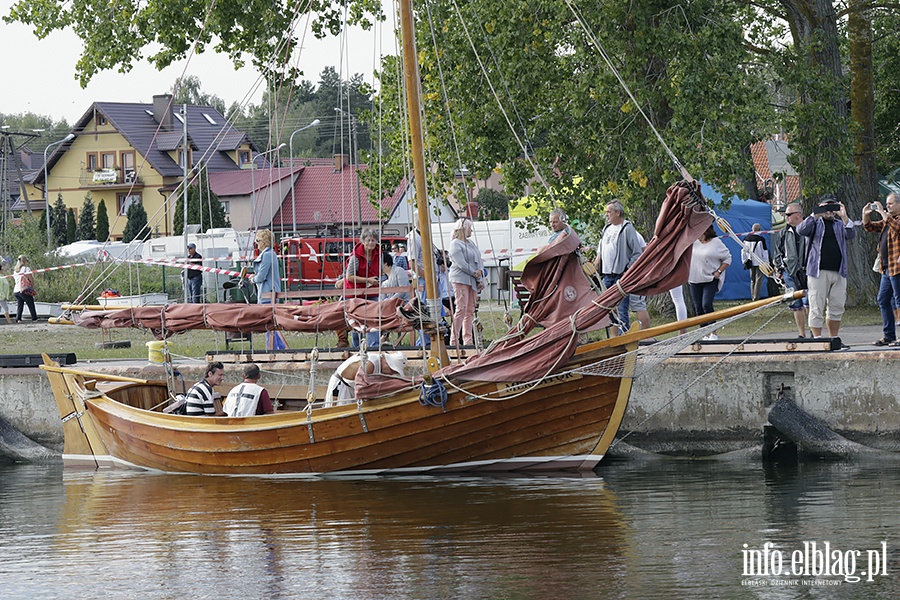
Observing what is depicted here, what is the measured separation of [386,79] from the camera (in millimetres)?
22141

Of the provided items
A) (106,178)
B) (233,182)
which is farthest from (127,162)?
(233,182)

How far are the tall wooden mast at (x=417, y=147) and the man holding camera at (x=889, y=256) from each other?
5.12 meters

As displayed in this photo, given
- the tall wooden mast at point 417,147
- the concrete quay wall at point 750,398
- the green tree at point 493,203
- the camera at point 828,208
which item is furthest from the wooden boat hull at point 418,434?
the green tree at point 493,203

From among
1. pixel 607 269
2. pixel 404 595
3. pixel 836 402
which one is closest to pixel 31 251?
pixel 607 269

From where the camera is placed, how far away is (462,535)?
10.6m

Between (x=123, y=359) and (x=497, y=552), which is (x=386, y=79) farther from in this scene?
(x=497, y=552)

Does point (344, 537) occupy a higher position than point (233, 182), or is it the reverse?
point (233, 182)

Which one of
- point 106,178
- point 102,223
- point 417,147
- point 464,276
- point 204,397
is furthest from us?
point 106,178

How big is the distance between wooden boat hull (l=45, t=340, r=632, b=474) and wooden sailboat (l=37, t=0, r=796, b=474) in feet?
0.04

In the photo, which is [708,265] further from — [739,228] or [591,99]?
[739,228]

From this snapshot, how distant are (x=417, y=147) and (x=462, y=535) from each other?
5077mm

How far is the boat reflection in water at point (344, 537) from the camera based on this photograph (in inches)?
355

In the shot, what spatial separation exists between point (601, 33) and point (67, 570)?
1325 cm

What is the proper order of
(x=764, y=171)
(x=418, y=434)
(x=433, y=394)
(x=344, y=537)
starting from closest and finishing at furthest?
1. (x=344, y=537)
2. (x=433, y=394)
3. (x=418, y=434)
4. (x=764, y=171)
